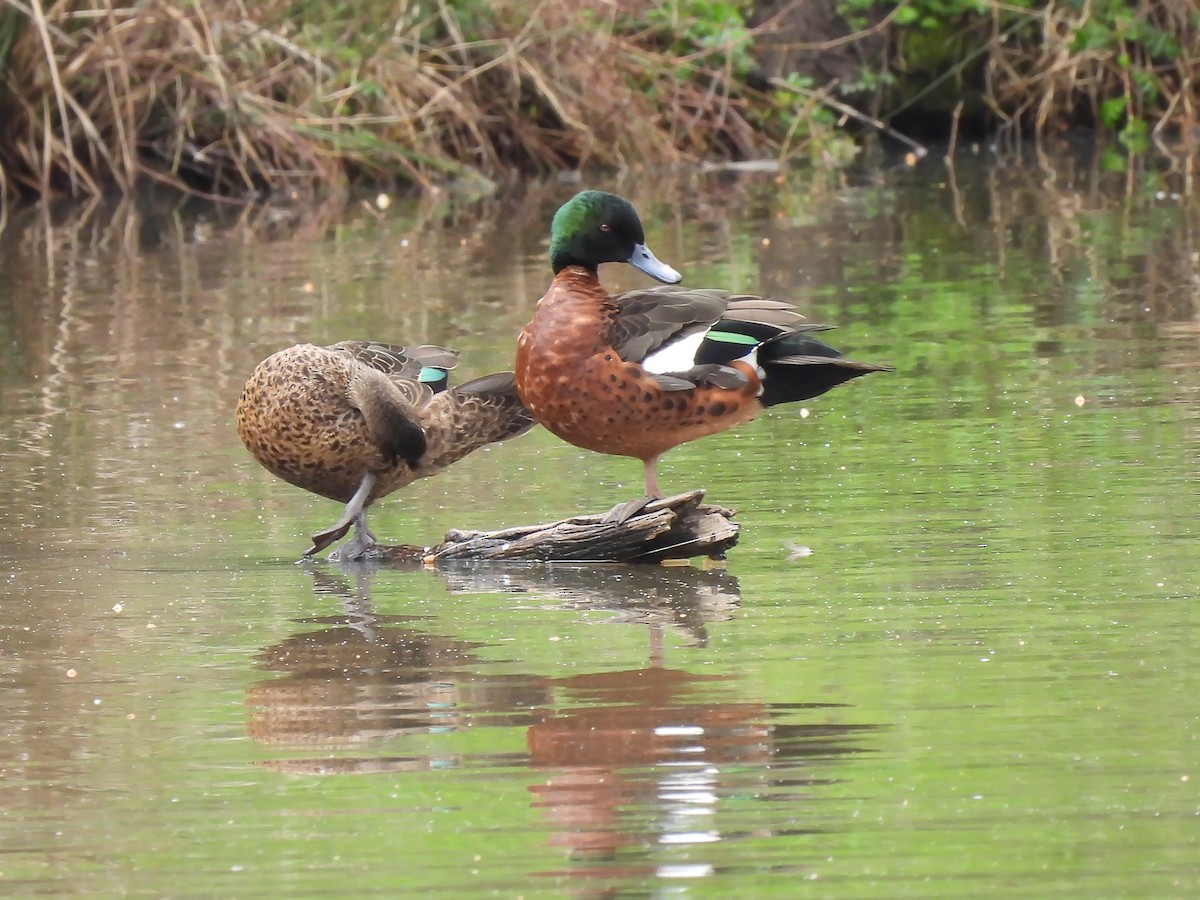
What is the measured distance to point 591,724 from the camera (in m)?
4.50

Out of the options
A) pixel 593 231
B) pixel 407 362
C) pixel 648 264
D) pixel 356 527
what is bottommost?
pixel 356 527

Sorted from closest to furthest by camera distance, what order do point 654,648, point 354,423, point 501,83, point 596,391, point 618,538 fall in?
1. point 654,648
2. point 596,391
3. point 618,538
4. point 354,423
5. point 501,83

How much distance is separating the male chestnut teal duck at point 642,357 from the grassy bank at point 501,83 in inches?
437

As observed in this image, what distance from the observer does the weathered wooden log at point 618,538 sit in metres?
6.01

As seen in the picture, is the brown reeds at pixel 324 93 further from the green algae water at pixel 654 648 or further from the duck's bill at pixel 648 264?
the duck's bill at pixel 648 264

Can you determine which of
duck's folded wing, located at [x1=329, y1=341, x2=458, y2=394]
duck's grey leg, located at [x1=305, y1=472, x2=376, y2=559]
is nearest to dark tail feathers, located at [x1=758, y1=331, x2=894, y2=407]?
duck's folded wing, located at [x1=329, y1=341, x2=458, y2=394]

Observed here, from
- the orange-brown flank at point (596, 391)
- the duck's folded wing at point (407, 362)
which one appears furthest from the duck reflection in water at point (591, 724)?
the duck's folded wing at point (407, 362)

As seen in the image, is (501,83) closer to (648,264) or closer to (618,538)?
(648,264)

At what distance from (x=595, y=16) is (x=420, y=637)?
46.5ft

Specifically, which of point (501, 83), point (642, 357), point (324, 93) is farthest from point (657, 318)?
point (501, 83)

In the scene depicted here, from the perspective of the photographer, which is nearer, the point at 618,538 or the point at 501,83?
the point at 618,538

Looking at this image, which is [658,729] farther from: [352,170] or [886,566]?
[352,170]

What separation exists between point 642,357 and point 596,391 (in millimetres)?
166

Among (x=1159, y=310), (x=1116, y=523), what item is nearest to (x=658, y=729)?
(x=1116, y=523)
